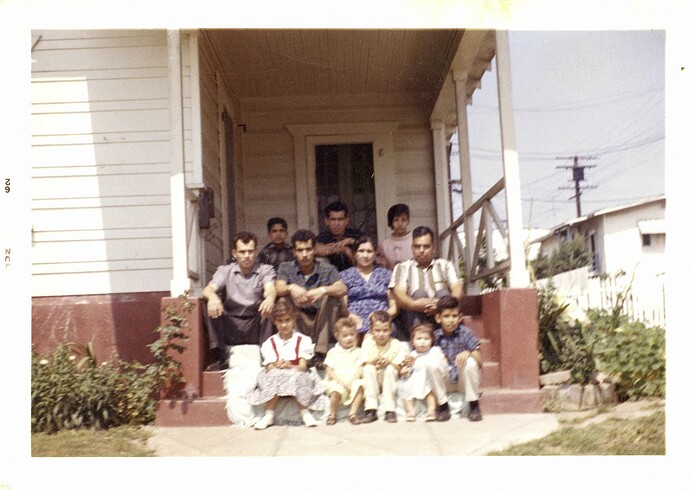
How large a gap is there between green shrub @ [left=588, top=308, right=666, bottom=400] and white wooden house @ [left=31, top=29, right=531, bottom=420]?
36.0 inches

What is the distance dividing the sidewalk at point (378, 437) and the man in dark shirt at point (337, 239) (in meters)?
2.18

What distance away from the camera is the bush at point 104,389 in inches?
189

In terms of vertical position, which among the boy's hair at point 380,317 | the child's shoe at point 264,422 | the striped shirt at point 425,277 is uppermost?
the striped shirt at point 425,277

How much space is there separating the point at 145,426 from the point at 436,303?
7.60 feet

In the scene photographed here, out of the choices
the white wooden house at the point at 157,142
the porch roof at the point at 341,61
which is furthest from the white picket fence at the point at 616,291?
the porch roof at the point at 341,61

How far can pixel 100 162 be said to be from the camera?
6.16 meters

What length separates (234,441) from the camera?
4.50 meters

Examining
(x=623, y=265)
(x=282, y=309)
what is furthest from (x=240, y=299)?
(x=623, y=265)

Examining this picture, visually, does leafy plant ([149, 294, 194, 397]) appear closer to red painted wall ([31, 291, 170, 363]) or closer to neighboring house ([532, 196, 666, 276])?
red painted wall ([31, 291, 170, 363])

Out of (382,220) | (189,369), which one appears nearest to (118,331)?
(189,369)

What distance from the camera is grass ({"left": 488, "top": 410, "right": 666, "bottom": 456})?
4.11 metres

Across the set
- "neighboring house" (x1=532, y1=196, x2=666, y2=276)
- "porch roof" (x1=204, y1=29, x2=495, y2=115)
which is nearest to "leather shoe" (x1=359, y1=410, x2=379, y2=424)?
"porch roof" (x1=204, y1=29, x2=495, y2=115)

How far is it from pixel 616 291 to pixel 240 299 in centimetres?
545

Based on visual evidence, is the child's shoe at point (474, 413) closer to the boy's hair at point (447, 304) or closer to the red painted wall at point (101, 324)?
the boy's hair at point (447, 304)
